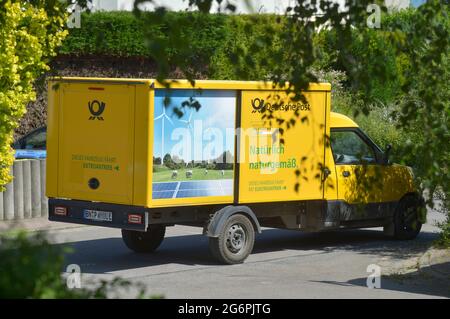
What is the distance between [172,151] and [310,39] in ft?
23.3

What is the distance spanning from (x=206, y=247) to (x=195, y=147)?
2946 mm

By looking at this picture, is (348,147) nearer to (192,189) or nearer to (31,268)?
(192,189)

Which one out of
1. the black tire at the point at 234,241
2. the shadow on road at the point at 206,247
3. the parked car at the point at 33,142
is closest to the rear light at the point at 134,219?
the shadow on road at the point at 206,247

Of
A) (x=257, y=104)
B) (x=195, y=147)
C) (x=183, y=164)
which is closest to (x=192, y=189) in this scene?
(x=183, y=164)

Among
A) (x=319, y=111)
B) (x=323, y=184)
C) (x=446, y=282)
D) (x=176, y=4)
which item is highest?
(x=176, y=4)

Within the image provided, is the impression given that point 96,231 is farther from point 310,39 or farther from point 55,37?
point 310,39

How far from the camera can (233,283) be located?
13.2 meters

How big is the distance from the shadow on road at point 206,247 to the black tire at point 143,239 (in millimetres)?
139

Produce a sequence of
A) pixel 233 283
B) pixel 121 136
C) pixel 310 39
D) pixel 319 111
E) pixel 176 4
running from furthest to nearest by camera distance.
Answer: pixel 176 4 → pixel 319 111 → pixel 121 136 → pixel 233 283 → pixel 310 39

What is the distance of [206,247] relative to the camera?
16812 mm

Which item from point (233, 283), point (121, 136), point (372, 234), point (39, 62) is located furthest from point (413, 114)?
point (372, 234)

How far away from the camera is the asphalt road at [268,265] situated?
12.8 metres

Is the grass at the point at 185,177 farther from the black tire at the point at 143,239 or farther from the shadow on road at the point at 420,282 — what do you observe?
the shadow on road at the point at 420,282

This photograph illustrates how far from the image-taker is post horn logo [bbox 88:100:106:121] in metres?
14.3
